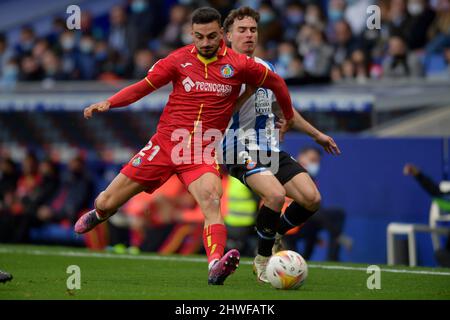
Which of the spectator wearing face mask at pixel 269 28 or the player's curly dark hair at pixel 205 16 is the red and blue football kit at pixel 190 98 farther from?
the spectator wearing face mask at pixel 269 28

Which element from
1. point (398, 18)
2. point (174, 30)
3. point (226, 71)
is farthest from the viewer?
point (174, 30)

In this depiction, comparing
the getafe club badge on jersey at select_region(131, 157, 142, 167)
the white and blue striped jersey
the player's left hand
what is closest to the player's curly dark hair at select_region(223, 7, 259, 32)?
the white and blue striped jersey

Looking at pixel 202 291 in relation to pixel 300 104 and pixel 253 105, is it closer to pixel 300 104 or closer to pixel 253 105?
pixel 253 105

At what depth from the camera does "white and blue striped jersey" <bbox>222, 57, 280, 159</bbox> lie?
30.3 ft

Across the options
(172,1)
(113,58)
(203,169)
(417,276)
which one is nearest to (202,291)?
(203,169)

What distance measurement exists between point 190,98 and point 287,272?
5.48ft

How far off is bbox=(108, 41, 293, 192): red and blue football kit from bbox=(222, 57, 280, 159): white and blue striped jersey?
0.56 meters

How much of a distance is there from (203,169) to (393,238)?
18.8ft

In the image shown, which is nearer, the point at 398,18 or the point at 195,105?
the point at 195,105

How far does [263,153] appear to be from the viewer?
920cm

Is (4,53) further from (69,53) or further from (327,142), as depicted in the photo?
(327,142)

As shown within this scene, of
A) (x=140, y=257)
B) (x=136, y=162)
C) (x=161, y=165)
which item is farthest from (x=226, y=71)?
(x=140, y=257)

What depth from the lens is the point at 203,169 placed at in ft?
27.9

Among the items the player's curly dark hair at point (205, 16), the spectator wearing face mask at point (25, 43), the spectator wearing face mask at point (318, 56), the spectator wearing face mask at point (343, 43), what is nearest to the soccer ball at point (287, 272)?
the player's curly dark hair at point (205, 16)
